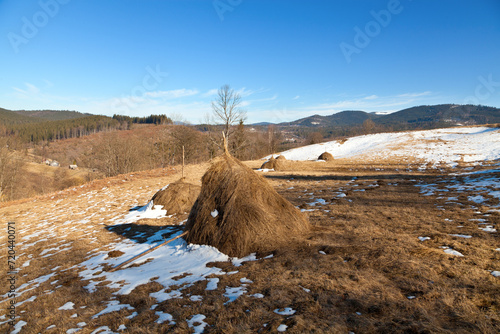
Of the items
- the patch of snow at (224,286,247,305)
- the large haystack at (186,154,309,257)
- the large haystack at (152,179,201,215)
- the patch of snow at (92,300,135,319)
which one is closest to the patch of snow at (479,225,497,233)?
the large haystack at (186,154,309,257)

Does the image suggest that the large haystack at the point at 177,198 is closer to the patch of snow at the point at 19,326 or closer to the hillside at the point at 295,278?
the hillside at the point at 295,278

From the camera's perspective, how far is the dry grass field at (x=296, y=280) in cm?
316

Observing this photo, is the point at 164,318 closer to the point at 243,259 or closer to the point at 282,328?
the point at 282,328

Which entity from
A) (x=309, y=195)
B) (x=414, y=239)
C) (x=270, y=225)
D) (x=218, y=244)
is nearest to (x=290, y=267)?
(x=270, y=225)

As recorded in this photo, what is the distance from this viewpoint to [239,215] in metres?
6.03

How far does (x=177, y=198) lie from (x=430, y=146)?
4251 cm

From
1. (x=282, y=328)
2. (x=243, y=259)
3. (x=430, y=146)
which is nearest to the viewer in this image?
(x=282, y=328)

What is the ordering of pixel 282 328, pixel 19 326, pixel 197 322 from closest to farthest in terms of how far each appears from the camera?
pixel 282 328 < pixel 197 322 < pixel 19 326

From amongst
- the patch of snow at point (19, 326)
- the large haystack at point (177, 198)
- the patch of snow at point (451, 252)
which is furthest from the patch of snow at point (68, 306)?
the patch of snow at point (451, 252)

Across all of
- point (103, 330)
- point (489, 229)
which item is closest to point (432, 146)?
point (489, 229)

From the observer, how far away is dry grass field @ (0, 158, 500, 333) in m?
3.16

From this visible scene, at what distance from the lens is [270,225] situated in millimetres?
6059

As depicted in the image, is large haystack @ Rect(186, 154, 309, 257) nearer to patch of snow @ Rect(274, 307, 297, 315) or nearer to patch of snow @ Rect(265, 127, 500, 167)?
patch of snow @ Rect(274, 307, 297, 315)

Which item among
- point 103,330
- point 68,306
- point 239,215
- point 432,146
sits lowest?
point 68,306
